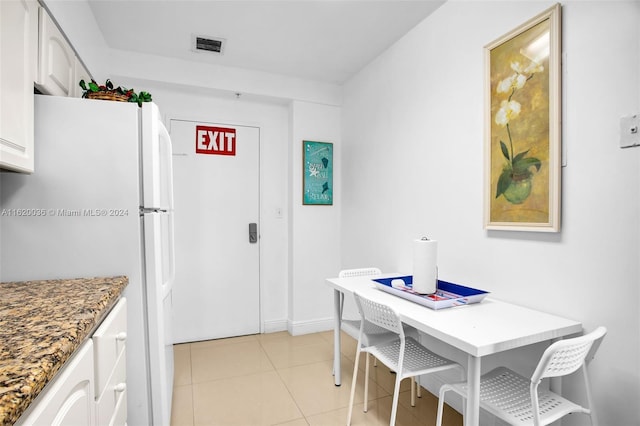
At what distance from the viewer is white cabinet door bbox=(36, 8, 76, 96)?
1420 millimetres

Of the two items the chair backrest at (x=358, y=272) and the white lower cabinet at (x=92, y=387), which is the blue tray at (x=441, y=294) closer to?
the chair backrest at (x=358, y=272)

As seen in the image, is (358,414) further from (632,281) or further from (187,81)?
(187,81)

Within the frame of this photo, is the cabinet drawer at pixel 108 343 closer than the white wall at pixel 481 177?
Yes

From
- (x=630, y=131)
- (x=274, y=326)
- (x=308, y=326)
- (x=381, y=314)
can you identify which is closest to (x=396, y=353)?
(x=381, y=314)

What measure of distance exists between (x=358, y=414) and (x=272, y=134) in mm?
2561

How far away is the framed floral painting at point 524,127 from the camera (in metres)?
1.47

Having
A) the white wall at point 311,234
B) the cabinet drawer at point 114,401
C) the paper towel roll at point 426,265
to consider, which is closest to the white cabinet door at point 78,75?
the cabinet drawer at point 114,401

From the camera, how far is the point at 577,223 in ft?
4.60

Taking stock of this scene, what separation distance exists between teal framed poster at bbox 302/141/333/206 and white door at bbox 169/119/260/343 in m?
0.49

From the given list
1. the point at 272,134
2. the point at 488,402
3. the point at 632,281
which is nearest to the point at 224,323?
the point at 272,134

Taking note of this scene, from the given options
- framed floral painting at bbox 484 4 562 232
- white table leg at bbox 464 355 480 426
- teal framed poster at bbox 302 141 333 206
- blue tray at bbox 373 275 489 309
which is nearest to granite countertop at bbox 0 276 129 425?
white table leg at bbox 464 355 480 426

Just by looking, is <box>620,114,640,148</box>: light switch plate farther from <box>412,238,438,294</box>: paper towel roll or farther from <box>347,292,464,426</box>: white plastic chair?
<box>347,292,464,426</box>: white plastic chair

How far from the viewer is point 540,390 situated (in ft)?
4.52

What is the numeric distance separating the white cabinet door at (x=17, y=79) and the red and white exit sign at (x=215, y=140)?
1.72 metres
